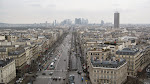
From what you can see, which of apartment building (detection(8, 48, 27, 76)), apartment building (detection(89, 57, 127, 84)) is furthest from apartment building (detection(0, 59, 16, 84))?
apartment building (detection(89, 57, 127, 84))

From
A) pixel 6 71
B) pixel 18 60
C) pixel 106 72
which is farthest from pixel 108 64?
pixel 18 60

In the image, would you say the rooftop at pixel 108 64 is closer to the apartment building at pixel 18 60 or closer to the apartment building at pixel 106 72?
the apartment building at pixel 106 72

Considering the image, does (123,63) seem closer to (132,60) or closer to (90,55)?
(132,60)

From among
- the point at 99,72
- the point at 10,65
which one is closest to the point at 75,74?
the point at 99,72

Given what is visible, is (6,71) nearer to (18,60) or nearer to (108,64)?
(18,60)

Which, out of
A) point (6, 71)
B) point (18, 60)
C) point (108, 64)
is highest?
point (108, 64)

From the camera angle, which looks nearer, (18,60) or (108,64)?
(108,64)

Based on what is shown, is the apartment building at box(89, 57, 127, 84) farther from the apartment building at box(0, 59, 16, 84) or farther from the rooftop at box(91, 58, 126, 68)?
the apartment building at box(0, 59, 16, 84)

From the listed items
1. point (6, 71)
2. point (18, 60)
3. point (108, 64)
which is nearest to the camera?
point (108, 64)

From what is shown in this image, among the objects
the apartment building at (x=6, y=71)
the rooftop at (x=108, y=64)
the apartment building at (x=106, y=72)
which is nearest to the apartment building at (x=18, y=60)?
the apartment building at (x=6, y=71)

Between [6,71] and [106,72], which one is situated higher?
A: [106,72]

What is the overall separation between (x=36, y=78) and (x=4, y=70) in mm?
9015

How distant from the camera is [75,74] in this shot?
173ft

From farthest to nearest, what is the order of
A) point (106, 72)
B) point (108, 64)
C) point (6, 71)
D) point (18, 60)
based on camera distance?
point (18, 60)
point (6, 71)
point (108, 64)
point (106, 72)
